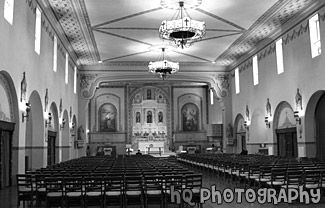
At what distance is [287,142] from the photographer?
59.8ft

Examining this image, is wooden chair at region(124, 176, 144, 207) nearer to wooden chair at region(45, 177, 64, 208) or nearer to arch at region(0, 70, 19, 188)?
wooden chair at region(45, 177, 64, 208)

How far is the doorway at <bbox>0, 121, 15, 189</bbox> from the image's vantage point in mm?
11234

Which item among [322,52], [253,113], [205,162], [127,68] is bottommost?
[205,162]

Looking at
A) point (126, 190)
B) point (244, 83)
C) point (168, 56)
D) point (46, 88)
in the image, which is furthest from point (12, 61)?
point (244, 83)

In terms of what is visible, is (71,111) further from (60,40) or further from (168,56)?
(168,56)

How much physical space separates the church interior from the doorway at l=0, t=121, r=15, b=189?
0.03 meters

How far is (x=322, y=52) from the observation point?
46.7 feet

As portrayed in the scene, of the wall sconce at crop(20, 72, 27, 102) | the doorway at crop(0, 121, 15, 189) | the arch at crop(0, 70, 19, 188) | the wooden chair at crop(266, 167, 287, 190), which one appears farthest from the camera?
the wall sconce at crop(20, 72, 27, 102)

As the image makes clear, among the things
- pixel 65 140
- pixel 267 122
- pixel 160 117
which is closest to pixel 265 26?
pixel 267 122

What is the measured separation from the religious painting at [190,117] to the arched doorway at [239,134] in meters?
8.94

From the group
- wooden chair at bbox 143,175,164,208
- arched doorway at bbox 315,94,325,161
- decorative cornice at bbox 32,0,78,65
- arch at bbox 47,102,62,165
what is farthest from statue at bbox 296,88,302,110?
decorative cornice at bbox 32,0,78,65

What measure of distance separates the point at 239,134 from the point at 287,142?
25.7 feet

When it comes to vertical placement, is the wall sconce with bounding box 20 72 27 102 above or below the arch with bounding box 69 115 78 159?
above

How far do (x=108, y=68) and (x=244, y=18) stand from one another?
1219 cm
